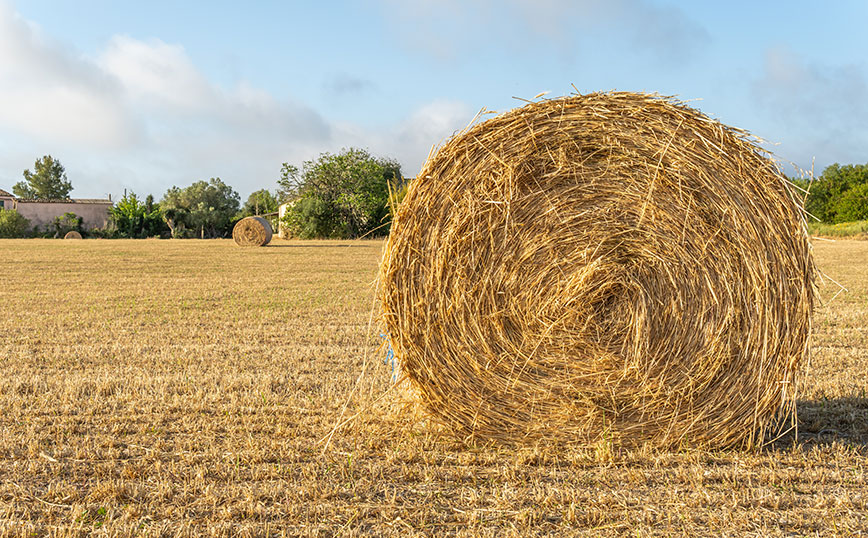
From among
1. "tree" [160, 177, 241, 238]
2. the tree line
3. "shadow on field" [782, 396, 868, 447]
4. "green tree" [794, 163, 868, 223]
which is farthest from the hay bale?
"green tree" [794, 163, 868, 223]

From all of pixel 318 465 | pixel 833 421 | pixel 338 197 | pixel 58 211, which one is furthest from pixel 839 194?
pixel 318 465

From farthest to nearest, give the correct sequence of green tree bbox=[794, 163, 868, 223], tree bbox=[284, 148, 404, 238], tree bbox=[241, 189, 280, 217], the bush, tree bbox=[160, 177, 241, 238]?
tree bbox=[241, 189, 280, 217], green tree bbox=[794, 163, 868, 223], tree bbox=[160, 177, 241, 238], the bush, tree bbox=[284, 148, 404, 238]

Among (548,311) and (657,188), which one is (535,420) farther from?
(657,188)

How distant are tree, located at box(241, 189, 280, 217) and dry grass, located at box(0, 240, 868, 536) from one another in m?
64.3

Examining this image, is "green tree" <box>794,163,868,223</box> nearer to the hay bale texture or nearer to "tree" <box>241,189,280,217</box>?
"tree" <box>241,189,280,217</box>

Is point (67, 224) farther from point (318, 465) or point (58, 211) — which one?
point (318, 465)

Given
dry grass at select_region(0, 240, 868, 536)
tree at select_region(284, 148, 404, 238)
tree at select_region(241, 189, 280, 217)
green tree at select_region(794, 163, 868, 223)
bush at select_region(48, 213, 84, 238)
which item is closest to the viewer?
dry grass at select_region(0, 240, 868, 536)

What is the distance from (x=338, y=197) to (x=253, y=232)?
12111mm

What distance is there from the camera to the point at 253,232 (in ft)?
109

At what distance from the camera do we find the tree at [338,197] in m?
43.9

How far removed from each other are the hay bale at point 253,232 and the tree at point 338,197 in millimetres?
10269

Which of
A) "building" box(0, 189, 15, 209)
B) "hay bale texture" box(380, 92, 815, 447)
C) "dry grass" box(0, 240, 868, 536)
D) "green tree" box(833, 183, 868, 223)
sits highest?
"green tree" box(833, 183, 868, 223)

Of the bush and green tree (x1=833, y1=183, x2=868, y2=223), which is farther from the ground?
green tree (x1=833, y1=183, x2=868, y2=223)

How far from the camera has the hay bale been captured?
109 ft
